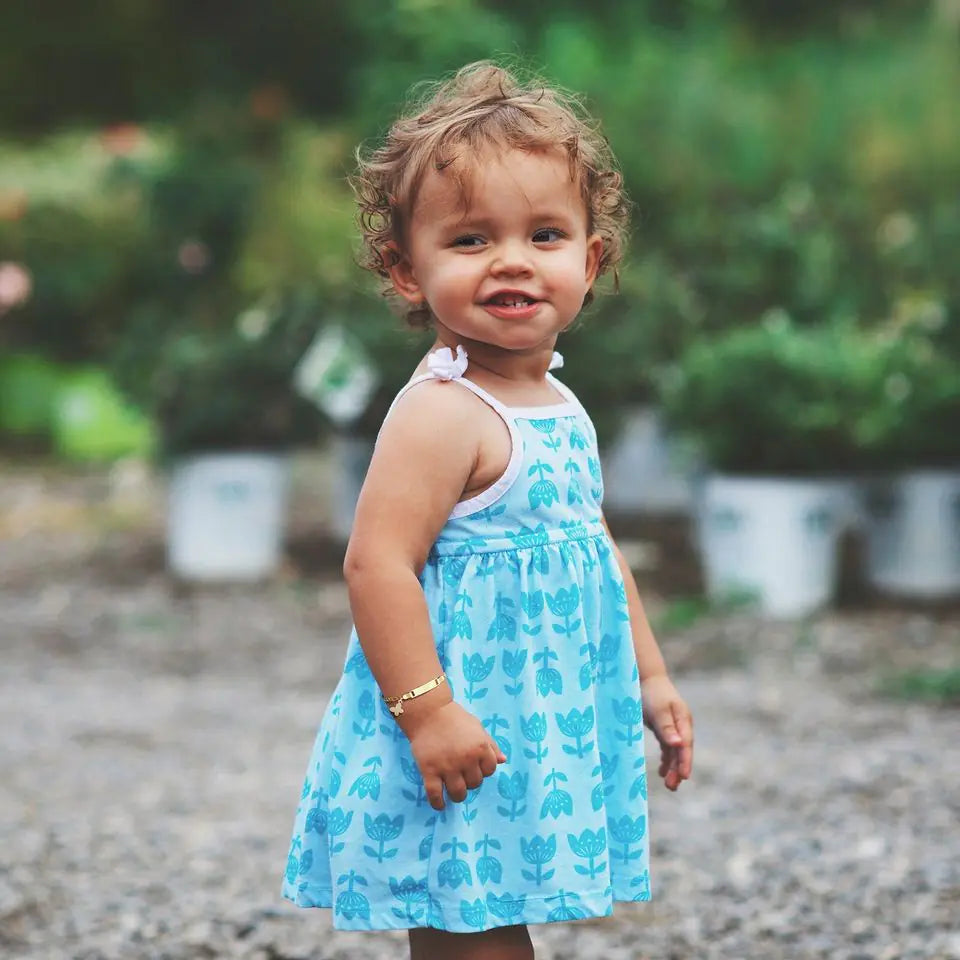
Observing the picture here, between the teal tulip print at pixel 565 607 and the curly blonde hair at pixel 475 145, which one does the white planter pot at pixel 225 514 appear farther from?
the teal tulip print at pixel 565 607

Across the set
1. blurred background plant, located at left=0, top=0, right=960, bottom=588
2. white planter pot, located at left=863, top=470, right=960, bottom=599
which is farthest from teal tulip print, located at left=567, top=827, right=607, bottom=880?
white planter pot, located at left=863, top=470, right=960, bottom=599

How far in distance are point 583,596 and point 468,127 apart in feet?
1.81

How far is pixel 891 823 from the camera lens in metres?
3.39

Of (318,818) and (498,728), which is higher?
(498,728)

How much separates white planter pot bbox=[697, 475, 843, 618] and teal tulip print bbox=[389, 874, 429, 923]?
3.97 metres

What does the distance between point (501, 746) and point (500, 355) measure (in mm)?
452

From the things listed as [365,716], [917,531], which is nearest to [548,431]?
[365,716]

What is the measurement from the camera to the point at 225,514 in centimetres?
646

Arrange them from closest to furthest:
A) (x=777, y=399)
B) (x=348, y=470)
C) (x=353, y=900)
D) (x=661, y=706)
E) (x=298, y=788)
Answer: (x=353, y=900)
(x=661, y=706)
(x=298, y=788)
(x=777, y=399)
(x=348, y=470)

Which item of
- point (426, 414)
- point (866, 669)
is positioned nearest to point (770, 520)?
point (866, 669)

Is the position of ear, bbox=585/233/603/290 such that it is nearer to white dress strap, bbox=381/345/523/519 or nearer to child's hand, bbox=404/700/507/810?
white dress strap, bbox=381/345/523/519

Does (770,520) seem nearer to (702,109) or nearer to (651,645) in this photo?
(651,645)

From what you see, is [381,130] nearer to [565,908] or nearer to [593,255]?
[593,255]

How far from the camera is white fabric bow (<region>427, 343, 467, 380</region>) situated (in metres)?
1.84
